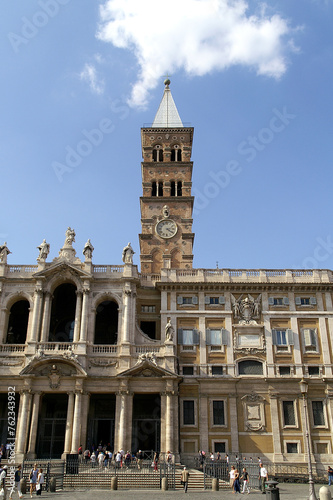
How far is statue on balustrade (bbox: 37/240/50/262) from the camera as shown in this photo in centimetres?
4853

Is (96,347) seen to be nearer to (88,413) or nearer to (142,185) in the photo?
(88,413)

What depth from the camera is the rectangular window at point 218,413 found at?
44.3 metres

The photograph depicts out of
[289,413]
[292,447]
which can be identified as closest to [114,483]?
[292,447]

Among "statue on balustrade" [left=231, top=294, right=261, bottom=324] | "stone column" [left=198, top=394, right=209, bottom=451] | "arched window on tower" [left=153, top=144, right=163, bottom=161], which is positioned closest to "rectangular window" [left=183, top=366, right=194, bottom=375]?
"stone column" [left=198, top=394, right=209, bottom=451]

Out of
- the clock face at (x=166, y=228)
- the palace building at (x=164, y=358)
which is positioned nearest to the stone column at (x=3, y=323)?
the palace building at (x=164, y=358)

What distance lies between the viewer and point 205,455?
42.1 meters

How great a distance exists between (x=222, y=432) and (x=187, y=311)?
11505mm

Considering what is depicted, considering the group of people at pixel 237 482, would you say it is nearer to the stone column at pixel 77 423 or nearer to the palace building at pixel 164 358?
the palace building at pixel 164 358

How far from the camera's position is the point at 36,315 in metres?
46.2

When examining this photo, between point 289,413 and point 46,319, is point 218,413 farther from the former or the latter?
point 46,319

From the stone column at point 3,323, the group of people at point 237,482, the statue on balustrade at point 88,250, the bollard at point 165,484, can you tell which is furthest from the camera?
the statue on balustrade at point 88,250

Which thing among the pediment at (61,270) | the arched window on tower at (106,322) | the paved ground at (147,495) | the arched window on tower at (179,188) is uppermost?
the arched window on tower at (179,188)

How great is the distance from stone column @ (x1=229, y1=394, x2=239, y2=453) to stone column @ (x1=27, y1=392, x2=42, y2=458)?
1704cm

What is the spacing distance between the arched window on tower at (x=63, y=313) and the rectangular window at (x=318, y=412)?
24.2 meters
